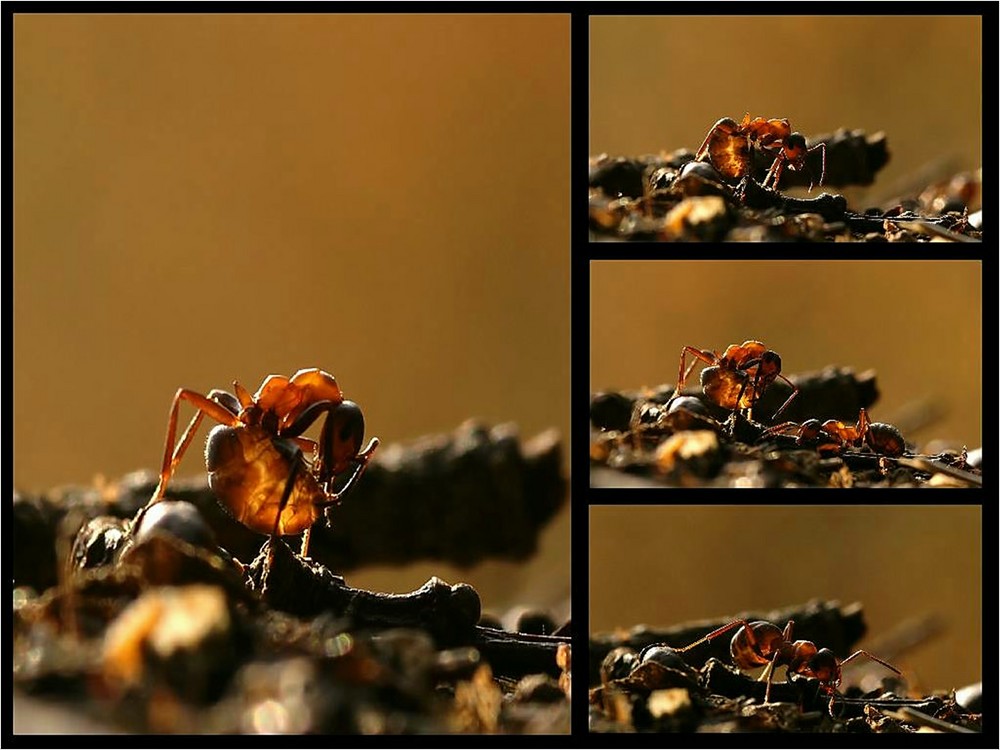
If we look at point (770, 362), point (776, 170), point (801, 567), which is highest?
point (776, 170)

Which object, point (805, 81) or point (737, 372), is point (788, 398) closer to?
point (737, 372)

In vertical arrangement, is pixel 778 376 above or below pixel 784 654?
above

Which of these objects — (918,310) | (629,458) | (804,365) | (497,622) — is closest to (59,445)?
(497,622)

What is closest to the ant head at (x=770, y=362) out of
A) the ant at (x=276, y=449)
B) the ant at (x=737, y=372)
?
the ant at (x=737, y=372)

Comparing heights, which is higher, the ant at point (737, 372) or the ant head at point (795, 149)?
the ant head at point (795, 149)

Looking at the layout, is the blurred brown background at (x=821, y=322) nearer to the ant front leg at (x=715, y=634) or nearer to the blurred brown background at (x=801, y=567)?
the blurred brown background at (x=801, y=567)

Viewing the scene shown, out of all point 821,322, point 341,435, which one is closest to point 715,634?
point 821,322

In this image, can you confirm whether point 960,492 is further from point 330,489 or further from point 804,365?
point 330,489

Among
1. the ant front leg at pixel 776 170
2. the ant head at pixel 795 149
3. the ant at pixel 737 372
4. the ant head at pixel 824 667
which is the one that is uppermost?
the ant head at pixel 795 149
